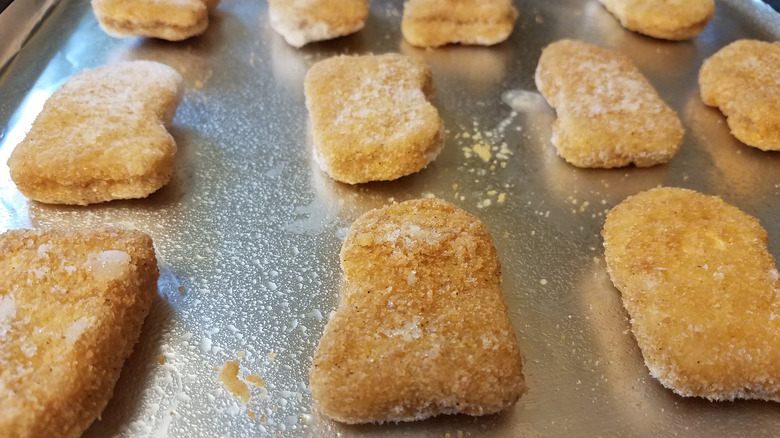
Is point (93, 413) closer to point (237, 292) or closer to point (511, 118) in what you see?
point (237, 292)

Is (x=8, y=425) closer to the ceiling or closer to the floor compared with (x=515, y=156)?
closer to the ceiling

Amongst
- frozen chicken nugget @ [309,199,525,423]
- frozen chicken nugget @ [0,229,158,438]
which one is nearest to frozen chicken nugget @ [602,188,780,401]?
frozen chicken nugget @ [309,199,525,423]

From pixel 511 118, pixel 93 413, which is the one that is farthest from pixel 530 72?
pixel 93 413

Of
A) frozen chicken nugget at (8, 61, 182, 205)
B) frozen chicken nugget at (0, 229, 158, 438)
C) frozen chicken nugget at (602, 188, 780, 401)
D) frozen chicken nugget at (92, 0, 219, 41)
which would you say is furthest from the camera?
frozen chicken nugget at (92, 0, 219, 41)

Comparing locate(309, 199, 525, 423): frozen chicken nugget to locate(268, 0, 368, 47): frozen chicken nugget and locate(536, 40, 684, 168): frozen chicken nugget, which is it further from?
locate(268, 0, 368, 47): frozen chicken nugget

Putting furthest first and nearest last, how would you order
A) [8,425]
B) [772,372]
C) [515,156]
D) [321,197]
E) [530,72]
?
1. [530,72]
2. [515,156]
3. [321,197]
4. [772,372]
5. [8,425]

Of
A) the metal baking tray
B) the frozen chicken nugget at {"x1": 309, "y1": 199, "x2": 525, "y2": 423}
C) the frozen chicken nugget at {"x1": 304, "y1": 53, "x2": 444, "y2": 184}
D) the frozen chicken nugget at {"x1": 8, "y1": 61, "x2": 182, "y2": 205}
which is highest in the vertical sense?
the frozen chicken nugget at {"x1": 8, "y1": 61, "x2": 182, "y2": 205}
